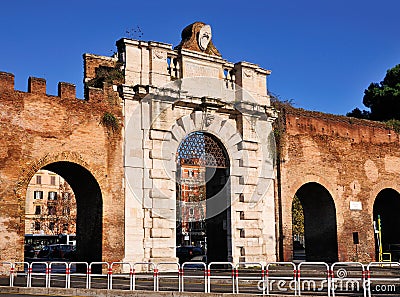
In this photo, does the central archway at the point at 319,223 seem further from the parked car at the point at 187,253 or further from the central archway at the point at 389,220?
the parked car at the point at 187,253

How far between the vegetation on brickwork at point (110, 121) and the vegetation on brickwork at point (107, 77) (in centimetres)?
97

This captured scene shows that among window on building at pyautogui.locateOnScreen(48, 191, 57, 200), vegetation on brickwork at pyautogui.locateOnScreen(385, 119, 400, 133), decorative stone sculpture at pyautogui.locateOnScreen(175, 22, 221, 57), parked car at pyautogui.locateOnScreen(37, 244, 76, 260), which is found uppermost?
decorative stone sculpture at pyautogui.locateOnScreen(175, 22, 221, 57)

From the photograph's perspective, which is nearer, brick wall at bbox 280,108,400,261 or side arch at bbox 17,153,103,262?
side arch at bbox 17,153,103,262

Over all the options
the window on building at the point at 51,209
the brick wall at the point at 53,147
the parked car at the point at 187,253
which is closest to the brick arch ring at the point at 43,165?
the brick wall at the point at 53,147

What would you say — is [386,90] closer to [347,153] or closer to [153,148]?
[347,153]

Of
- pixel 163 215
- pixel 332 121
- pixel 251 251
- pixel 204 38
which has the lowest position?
pixel 251 251

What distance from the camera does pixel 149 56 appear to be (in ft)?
59.3

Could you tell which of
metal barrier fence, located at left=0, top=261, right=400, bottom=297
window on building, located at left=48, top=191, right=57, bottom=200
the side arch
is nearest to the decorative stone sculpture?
the side arch

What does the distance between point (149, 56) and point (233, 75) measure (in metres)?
3.55

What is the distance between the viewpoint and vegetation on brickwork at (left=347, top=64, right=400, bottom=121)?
33.9 metres

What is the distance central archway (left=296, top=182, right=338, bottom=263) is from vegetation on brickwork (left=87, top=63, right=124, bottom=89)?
8968mm

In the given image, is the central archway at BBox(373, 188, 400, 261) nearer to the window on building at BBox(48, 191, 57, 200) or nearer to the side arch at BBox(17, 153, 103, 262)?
the side arch at BBox(17, 153, 103, 262)

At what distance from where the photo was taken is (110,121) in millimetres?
17047

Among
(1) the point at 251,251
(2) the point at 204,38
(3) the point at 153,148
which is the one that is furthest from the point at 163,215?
(2) the point at 204,38
